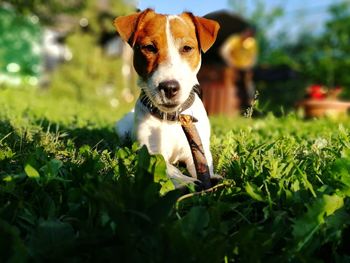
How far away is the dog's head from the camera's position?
8.11ft

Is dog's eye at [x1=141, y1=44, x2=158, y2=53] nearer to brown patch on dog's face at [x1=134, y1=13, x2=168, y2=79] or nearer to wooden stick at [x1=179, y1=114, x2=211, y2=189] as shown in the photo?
brown patch on dog's face at [x1=134, y1=13, x2=168, y2=79]

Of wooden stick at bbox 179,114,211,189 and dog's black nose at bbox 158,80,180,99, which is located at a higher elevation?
dog's black nose at bbox 158,80,180,99

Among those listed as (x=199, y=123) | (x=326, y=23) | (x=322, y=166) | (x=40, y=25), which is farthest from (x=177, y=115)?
(x=326, y=23)

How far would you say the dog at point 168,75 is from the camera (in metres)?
2.49

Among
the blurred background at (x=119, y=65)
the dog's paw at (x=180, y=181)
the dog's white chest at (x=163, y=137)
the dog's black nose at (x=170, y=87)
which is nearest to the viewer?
the dog's paw at (x=180, y=181)

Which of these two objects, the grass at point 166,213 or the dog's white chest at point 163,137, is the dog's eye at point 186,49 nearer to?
the dog's white chest at point 163,137

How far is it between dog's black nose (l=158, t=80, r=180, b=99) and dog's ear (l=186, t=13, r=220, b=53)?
1.43 ft

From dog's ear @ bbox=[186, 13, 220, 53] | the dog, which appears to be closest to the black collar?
the dog

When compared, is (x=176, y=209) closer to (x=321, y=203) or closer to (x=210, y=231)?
(x=210, y=231)

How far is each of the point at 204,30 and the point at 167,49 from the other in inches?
13.1

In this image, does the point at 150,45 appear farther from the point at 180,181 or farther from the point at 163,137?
the point at 180,181

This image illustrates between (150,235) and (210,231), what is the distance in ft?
0.77

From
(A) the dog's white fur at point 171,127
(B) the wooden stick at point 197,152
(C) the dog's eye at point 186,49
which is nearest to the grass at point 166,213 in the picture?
(B) the wooden stick at point 197,152

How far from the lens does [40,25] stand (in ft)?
55.5
